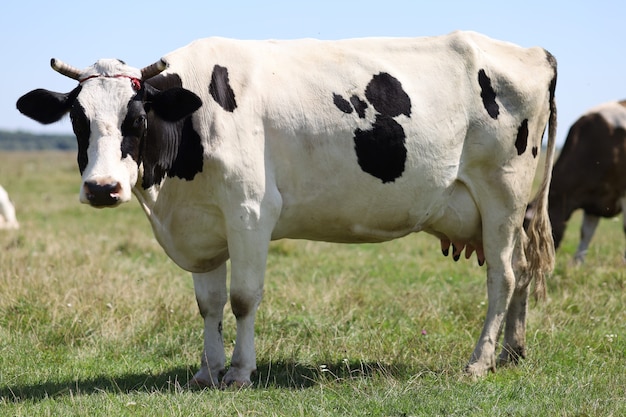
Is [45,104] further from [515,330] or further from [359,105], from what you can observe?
[515,330]

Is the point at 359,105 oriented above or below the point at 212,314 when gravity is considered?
above

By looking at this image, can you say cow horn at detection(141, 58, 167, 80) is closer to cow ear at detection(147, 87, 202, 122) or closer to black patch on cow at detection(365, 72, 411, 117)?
cow ear at detection(147, 87, 202, 122)

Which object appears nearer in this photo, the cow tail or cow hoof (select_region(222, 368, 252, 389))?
cow hoof (select_region(222, 368, 252, 389))

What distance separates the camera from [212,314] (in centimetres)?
587

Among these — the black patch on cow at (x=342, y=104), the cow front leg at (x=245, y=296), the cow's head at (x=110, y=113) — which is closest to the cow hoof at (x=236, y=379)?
the cow front leg at (x=245, y=296)

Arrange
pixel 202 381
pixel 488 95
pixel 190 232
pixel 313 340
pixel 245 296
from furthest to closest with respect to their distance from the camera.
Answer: pixel 313 340, pixel 488 95, pixel 202 381, pixel 190 232, pixel 245 296

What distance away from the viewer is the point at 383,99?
570 centimetres

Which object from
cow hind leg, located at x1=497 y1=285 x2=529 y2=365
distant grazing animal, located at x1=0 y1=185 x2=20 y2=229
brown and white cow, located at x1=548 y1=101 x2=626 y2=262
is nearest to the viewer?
cow hind leg, located at x1=497 y1=285 x2=529 y2=365

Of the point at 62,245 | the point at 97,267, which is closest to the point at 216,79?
the point at 97,267

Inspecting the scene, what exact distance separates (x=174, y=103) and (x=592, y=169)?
8.44 metres

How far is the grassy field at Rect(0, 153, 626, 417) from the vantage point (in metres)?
4.95

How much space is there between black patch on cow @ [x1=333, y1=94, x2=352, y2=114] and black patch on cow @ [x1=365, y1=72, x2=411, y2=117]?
164mm

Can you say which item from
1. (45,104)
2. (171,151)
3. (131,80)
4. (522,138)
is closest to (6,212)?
(45,104)

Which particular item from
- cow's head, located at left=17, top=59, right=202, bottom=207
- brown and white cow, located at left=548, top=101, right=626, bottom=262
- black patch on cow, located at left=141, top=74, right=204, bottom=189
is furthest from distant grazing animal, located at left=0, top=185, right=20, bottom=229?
black patch on cow, located at left=141, top=74, right=204, bottom=189
